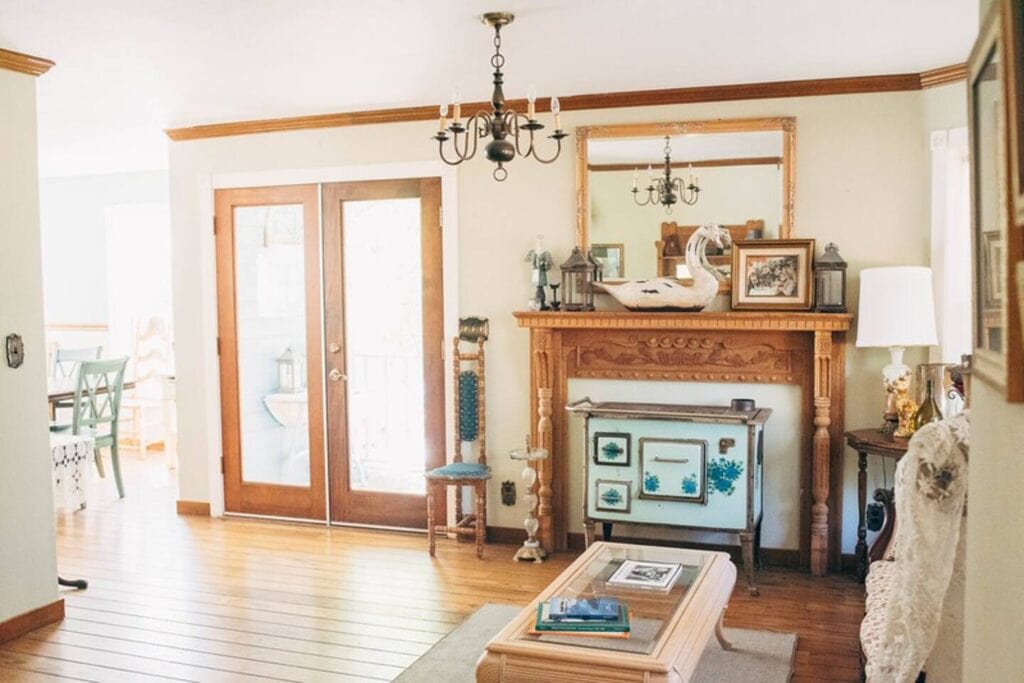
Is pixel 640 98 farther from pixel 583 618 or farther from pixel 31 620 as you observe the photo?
pixel 31 620

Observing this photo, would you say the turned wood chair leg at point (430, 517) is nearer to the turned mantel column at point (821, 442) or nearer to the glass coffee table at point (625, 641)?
the glass coffee table at point (625, 641)

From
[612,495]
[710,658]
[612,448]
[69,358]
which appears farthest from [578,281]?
[69,358]

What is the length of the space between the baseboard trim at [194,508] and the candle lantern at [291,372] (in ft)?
2.99

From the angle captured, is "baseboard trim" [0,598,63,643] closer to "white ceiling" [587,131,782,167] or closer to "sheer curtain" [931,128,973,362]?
"white ceiling" [587,131,782,167]

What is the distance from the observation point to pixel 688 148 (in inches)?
181

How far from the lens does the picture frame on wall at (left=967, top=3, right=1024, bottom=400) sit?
1222 mm

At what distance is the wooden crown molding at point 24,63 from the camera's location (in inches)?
144

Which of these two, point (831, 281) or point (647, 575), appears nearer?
point (647, 575)

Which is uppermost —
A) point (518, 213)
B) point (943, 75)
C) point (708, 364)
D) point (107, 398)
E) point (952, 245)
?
point (943, 75)

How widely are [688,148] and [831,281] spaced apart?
0.98 metres

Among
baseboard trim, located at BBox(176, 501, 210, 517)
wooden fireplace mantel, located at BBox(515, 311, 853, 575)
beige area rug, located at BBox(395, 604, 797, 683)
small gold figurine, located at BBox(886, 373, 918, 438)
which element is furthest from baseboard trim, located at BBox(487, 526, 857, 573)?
baseboard trim, located at BBox(176, 501, 210, 517)

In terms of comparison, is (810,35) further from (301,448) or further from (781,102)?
(301,448)

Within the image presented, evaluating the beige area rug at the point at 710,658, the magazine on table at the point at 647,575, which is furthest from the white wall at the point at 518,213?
the magazine on table at the point at 647,575

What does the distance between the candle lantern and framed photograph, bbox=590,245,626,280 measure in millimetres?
1909
